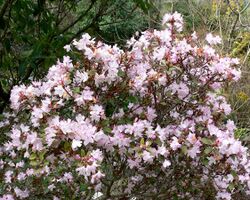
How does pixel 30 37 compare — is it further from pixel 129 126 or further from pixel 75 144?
pixel 75 144

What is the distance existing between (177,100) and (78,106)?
1.62 ft

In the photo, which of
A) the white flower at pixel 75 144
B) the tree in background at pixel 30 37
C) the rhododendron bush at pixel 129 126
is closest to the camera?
the white flower at pixel 75 144

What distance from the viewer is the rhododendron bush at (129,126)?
77.3 inches

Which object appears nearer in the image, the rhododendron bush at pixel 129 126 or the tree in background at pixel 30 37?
the rhododendron bush at pixel 129 126

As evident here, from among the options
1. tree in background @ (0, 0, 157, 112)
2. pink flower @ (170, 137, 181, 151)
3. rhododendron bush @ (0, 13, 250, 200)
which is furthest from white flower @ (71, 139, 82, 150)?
tree in background @ (0, 0, 157, 112)

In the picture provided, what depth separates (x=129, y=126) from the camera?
2.03m

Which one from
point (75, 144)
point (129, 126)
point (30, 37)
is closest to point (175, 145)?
point (129, 126)

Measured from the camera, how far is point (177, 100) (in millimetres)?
2305

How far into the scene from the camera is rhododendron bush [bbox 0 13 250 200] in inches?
77.3

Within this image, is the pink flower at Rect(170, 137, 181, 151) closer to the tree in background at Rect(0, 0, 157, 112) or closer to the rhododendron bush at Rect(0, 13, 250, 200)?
the rhododendron bush at Rect(0, 13, 250, 200)

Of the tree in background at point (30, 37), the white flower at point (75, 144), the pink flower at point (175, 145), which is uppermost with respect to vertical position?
the tree in background at point (30, 37)

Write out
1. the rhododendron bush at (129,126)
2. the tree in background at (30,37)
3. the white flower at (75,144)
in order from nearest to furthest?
the white flower at (75,144) < the rhododendron bush at (129,126) < the tree in background at (30,37)

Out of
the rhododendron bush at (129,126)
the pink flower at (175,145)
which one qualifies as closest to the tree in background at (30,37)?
the rhododendron bush at (129,126)

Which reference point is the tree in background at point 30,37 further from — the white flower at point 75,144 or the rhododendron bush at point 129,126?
the white flower at point 75,144
